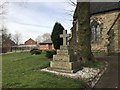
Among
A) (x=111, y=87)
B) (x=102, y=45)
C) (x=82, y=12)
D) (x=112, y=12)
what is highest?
(x=112, y=12)

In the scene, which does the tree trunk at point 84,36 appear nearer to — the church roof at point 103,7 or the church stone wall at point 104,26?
the church stone wall at point 104,26

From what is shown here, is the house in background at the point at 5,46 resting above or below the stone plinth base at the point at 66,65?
above

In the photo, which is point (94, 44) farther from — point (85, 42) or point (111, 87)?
point (111, 87)

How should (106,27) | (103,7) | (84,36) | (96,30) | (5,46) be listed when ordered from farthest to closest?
1. (5,46)
2. (96,30)
3. (103,7)
4. (106,27)
5. (84,36)

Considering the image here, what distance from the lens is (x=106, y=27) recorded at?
3180 cm

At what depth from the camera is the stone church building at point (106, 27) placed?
96.0 ft

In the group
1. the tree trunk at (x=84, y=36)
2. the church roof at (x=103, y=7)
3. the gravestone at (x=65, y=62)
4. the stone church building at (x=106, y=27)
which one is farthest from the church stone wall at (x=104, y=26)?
the gravestone at (x=65, y=62)

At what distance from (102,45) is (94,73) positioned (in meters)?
18.7

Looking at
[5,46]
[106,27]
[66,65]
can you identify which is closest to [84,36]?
[66,65]

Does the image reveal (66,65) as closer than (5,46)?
Yes

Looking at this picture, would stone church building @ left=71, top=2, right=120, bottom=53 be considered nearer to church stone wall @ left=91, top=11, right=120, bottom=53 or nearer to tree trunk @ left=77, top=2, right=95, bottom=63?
church stone wall @ left=91, top=11, right=120, bottom=53

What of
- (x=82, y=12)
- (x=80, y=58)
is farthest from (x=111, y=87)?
(x=82, y=12)

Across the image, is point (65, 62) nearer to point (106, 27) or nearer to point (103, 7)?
point (106, 27)

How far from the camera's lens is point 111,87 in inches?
392
